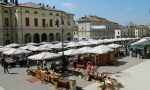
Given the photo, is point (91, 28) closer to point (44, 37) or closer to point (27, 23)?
point (44, 37)

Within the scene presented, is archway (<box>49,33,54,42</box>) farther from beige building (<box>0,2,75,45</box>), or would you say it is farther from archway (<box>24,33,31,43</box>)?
archway (<box>24,33,31,43</box>)

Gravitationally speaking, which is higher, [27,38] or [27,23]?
[27,23]

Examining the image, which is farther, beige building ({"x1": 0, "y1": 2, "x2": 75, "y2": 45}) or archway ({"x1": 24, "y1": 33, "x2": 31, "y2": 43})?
archway ({"x1": 24, "y1": 33, "x2": 31, "y2": 43})

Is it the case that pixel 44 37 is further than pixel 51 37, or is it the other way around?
pixel 51 37

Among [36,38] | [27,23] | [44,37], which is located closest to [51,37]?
[44,37]

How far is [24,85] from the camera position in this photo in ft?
64.6

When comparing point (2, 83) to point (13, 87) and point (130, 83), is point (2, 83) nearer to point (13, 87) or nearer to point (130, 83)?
point (13, 87)

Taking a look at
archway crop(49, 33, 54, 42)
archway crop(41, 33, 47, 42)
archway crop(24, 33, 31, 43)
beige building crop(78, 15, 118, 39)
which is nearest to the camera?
archway crop(24, 33, 31, 43)

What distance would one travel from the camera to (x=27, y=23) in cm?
5088

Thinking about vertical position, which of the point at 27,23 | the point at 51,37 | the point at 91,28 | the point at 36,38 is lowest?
the point at 36,38

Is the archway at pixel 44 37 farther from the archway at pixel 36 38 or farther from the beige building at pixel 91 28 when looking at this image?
the beige building at pixel 91 28

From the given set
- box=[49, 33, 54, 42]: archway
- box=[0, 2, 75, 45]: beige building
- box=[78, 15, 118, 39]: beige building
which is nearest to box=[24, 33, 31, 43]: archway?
box=[0, 2, 75, 45]: beige building

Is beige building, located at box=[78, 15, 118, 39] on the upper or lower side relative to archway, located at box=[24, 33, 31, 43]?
upper

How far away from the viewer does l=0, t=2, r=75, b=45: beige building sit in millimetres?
49287
